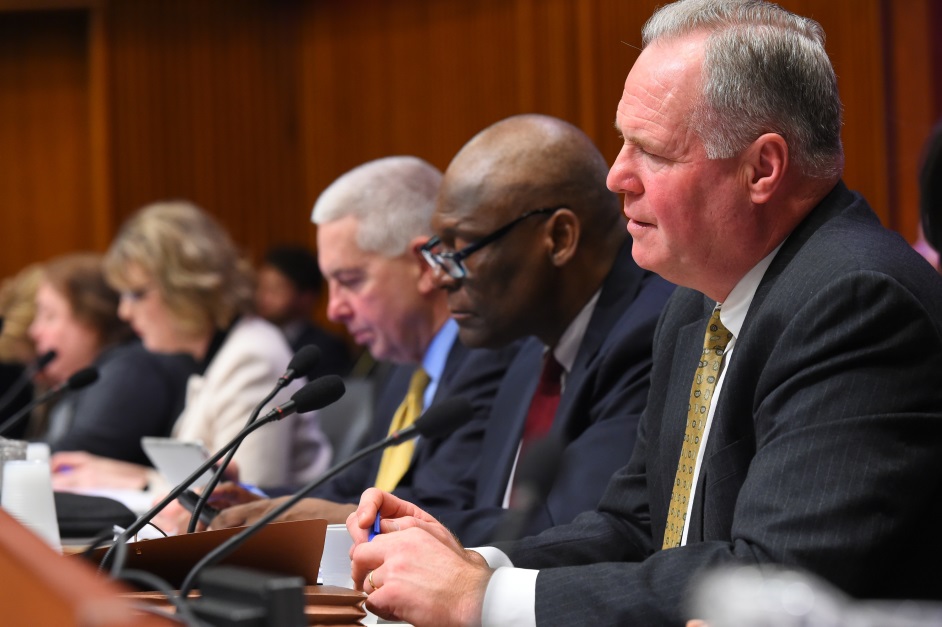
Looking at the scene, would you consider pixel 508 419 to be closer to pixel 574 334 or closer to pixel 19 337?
pixel 574 334

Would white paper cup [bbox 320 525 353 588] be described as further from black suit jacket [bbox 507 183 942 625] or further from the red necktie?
the red necktie

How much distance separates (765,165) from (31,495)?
4.94 feet

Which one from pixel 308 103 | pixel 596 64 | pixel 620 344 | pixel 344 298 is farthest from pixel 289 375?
pixel 308 103

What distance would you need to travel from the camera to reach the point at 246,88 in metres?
7.67

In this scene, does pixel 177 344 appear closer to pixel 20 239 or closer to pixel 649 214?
pixel 649 214

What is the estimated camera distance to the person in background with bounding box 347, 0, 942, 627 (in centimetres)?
153

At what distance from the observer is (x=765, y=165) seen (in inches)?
70.9

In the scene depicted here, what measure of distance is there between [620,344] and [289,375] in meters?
0.67

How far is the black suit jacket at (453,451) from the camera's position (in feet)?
9.80

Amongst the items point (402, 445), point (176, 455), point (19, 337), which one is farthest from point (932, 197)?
point (19, 337)

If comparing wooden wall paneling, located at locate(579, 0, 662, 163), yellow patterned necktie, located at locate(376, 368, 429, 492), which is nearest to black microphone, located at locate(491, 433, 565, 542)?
yellow patterned necktie, located at locate(376, 368, 429, 492)

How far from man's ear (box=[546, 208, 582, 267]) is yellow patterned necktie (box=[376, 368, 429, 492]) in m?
0.66

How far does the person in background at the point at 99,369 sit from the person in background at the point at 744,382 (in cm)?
260

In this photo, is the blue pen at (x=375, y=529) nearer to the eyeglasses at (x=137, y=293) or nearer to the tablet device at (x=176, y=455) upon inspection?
the tablet device at (x=176, y=455)
